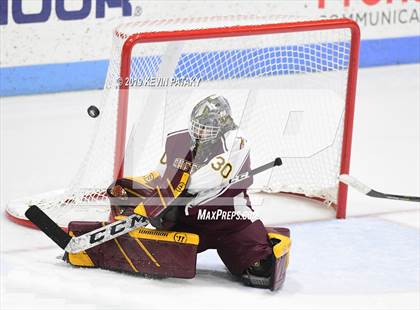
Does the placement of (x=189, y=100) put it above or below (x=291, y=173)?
above

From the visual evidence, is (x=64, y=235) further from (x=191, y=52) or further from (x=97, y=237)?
(x=191, y=52)

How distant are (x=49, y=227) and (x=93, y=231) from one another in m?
0.18

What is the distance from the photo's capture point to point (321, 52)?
196 inches

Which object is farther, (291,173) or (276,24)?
(291,173)

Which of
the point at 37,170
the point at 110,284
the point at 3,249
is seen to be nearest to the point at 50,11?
the point at 37,170

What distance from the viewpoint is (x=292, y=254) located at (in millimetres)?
4285

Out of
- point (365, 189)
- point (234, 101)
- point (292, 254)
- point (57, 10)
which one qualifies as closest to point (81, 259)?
point (292, 254)

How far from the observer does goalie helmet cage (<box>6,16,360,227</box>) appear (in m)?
4.41

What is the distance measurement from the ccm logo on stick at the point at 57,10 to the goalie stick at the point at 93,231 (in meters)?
2.78

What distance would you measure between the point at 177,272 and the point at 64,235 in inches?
16.1
